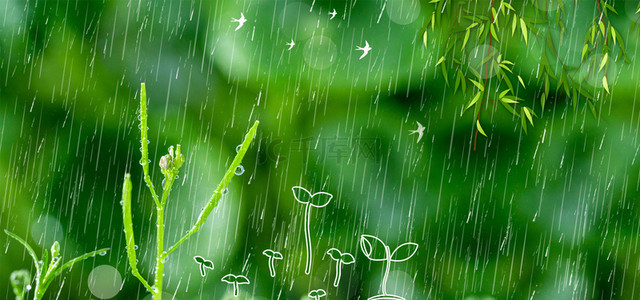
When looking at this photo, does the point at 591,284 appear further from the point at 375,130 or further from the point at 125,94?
the point at 125,94

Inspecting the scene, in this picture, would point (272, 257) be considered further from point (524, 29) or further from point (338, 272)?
point (524, 29)

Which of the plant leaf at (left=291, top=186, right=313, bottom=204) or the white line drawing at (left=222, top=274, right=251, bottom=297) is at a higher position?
the plant leaf at (left=291, top=186, right=313, bottom=204)

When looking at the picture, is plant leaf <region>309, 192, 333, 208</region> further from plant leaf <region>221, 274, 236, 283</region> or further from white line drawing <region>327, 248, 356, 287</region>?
plant leaf <region>221, 274, 236, 283</region>

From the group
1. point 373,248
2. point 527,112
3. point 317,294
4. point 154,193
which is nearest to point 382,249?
point 373,248

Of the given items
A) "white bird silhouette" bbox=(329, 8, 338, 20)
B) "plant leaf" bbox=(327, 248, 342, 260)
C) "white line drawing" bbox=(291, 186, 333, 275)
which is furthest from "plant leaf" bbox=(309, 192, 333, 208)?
"white bird silhouette" bbox=(329, 8, 338, 20)

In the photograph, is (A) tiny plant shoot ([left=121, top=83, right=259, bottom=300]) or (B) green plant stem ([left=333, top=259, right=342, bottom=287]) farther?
(B) green plant stem ([left=333, top=259, right=342, bottom=287])

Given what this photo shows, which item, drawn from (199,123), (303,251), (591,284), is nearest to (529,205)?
(591,284)

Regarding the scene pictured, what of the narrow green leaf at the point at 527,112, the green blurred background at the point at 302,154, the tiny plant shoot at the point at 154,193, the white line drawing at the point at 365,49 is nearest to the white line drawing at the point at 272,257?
the green blurred background at the point at 302,154
